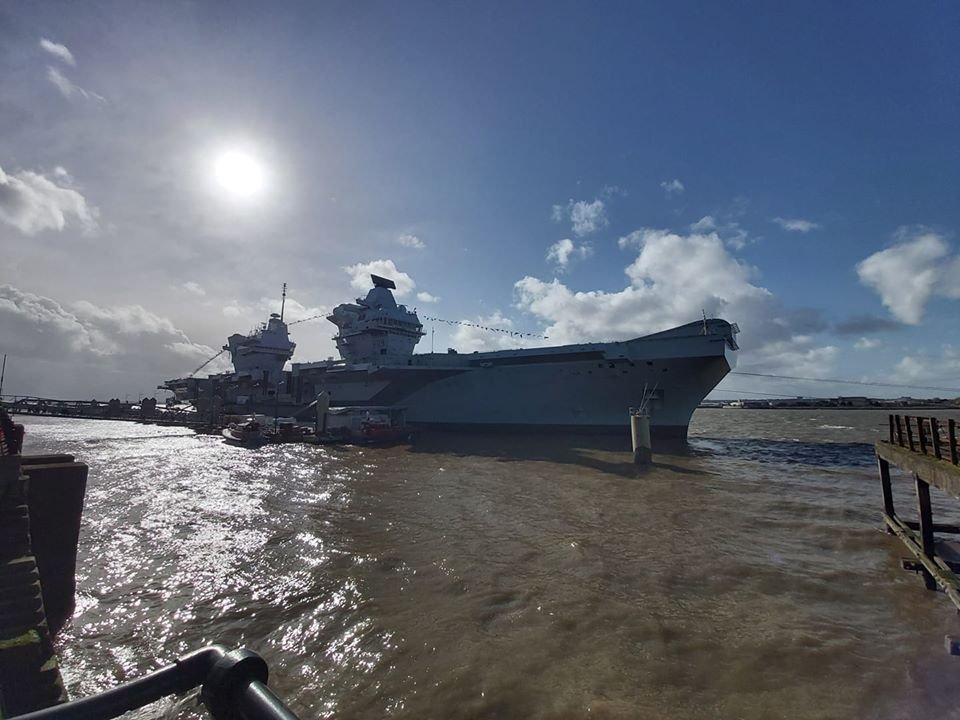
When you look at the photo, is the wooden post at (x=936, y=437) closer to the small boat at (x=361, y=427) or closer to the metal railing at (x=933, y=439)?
the metal railing at (x=933, y=439)

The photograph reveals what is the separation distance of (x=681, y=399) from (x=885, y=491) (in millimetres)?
17750

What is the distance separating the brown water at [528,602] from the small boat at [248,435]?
15.5 metres

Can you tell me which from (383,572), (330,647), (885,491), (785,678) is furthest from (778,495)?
(330,647)

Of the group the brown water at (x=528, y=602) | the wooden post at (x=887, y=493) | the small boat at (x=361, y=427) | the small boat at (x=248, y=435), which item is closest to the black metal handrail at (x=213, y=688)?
the brown water at (x=528, y=602)

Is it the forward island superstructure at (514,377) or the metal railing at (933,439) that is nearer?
the metal railing at (933,439)

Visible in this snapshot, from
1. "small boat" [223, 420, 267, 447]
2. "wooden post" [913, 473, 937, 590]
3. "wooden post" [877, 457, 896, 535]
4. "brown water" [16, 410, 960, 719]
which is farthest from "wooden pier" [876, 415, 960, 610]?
"small boat" [223, 420, 267, 447]

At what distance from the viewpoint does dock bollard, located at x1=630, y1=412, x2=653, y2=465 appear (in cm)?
2045

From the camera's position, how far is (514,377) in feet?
104

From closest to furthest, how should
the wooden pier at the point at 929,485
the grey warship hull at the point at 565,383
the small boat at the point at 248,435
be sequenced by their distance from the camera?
1. the wooden pier at the point at 929,485
2. the grey warship hull at the point at 565,383
3. the small boat at the point at 248,435

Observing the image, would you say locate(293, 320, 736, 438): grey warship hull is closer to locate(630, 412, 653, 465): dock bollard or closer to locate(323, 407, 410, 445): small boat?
locate(323, 407, 410, 445): small boat

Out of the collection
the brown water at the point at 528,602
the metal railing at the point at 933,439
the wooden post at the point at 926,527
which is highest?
the metal railing at the point at 933,439

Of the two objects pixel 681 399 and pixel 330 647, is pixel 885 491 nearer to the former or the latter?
pixel 330 647

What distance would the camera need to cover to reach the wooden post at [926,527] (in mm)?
7754

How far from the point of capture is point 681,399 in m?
28.1
